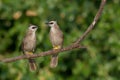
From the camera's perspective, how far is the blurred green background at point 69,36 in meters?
5.00

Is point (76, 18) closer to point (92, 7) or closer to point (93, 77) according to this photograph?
point (92, 7)

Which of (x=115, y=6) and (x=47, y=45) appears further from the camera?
(x=115, y=6)

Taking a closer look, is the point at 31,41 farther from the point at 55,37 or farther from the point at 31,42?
the point at 55,37

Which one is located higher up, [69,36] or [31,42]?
[31,42]

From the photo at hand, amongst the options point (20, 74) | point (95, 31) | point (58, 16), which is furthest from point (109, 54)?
point (20, 74)

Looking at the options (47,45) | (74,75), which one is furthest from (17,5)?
(74,75)

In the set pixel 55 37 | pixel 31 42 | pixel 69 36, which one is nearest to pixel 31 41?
pixel 31 42

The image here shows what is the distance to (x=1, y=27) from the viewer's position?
5.43 metres

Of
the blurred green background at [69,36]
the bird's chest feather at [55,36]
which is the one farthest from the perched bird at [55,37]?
the blurred green background at [69,36]

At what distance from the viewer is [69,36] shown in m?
5.08

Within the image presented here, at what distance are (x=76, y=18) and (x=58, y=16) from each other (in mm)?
238

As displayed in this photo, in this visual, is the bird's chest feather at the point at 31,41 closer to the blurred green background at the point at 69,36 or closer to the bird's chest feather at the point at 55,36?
the bird's chest feather at the point at 55,36

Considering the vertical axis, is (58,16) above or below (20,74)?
above

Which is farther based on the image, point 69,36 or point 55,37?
point 69,36
